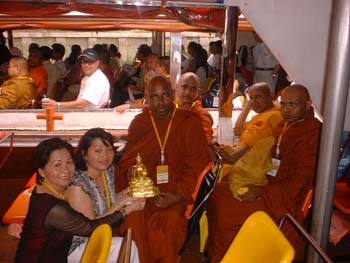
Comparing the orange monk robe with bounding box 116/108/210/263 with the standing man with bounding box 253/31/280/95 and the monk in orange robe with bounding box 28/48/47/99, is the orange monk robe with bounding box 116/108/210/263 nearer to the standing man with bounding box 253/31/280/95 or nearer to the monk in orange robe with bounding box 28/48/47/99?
the monk in orange robe with bounding box 28/48/47/99

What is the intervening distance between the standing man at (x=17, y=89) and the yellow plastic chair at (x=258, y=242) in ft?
10.0

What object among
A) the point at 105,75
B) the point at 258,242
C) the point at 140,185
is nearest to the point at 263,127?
the point at 140,185

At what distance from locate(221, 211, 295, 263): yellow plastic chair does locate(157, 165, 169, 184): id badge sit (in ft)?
2.91

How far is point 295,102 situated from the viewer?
9.18 feet

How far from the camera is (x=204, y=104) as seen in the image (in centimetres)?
480

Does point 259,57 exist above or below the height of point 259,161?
above

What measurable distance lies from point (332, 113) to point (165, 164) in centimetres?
121

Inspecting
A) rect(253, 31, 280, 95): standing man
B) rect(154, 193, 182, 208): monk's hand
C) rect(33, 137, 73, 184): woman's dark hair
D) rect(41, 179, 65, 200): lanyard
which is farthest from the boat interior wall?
rect(253, 31, 280, 95): standing man

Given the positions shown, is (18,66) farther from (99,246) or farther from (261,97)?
(99,246)

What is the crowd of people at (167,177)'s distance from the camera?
188cm

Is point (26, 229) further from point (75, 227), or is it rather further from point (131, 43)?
point (131, 43)

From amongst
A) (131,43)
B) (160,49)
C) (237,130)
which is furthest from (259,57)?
(131,43)

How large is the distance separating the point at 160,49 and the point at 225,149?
3511mm

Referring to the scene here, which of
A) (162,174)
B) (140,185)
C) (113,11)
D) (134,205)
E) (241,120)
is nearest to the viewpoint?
(134,205)
